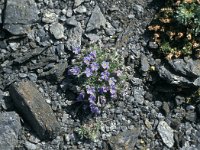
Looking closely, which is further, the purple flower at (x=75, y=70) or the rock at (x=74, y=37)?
the rock at (x=74, y=37)

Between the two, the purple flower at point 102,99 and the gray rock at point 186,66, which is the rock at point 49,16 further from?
the gray rock at point 186,66

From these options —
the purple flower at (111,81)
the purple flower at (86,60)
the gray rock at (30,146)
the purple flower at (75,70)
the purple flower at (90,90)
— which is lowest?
the gray rock at (30,146)

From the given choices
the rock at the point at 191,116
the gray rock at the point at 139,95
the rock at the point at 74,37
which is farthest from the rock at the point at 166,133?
the rock at the point at 74,37

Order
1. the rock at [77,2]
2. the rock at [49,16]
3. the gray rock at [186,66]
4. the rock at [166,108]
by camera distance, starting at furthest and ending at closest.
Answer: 1. the rock at [77,2]
2. the rock at [49,16]
3. the rock at [166,108]
4. the gray rock at [186,66]

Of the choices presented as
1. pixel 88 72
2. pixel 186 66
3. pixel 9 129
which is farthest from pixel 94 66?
pixel 9 129

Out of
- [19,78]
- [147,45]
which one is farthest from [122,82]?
[19,78]

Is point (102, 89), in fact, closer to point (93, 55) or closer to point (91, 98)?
point (91, 98)
